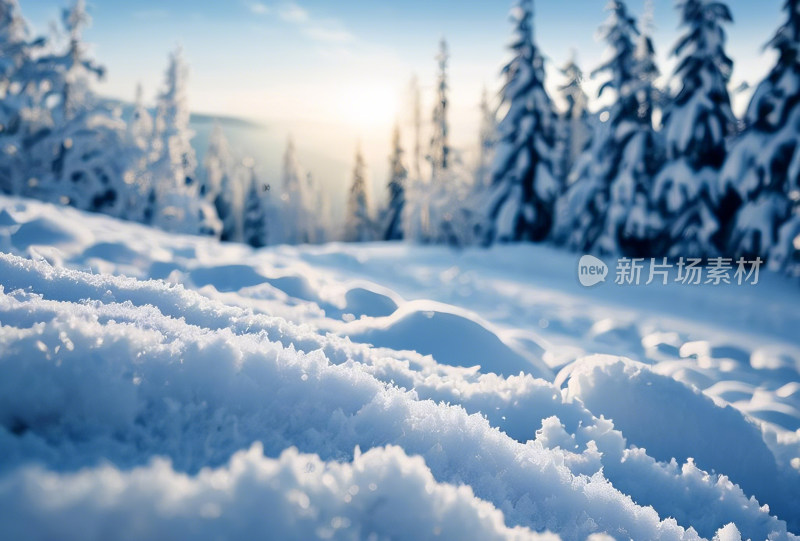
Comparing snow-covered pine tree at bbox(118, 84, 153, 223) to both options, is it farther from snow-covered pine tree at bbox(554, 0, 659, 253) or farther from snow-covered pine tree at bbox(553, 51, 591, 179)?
snow-covered pine tree at bbox(553, 51, 591, 179)

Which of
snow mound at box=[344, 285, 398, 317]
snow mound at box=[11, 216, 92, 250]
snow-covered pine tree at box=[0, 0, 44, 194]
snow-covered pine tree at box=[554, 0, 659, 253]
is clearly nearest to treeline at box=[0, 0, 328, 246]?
→ snow-covered pine tree at box=[0, 0, 44, 194]

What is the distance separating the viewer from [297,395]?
1991 mm

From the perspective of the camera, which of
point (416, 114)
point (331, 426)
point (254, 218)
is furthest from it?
point (254, 218)

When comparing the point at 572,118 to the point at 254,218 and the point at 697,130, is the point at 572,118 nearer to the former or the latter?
the point at 697,130

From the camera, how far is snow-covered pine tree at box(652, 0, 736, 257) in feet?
47.0

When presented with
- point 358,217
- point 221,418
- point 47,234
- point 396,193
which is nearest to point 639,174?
point 47,234

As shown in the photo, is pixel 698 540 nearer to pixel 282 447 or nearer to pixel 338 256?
pixel 282 447

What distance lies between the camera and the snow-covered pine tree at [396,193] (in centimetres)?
3528

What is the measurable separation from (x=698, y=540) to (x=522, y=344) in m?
2.96

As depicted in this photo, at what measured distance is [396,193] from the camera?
118 ft

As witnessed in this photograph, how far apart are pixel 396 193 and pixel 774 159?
2557cm

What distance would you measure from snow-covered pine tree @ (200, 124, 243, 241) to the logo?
34.1 m

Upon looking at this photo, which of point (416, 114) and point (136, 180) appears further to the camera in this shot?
point (416, 114)

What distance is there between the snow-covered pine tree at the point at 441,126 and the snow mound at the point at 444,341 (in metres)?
22.6
